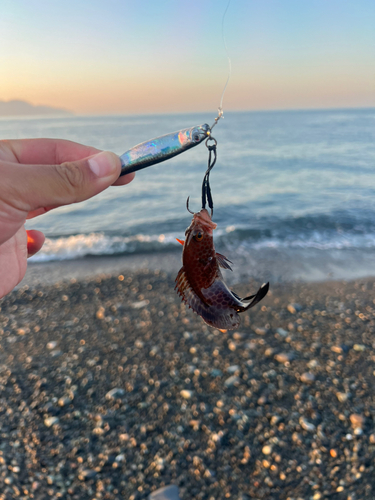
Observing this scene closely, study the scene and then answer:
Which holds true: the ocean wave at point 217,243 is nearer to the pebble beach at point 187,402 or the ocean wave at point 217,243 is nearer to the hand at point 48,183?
the pebble beach at point 187,402

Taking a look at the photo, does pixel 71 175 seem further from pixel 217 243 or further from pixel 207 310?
pixel 217 243

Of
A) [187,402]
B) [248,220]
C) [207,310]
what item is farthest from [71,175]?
[248,220]

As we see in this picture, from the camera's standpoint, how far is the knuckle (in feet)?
8.96

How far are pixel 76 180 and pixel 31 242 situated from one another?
2.57m

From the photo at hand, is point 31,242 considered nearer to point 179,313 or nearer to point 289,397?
point 179,313

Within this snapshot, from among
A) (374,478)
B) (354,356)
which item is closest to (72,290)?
(354,356)

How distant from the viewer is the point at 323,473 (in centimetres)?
462

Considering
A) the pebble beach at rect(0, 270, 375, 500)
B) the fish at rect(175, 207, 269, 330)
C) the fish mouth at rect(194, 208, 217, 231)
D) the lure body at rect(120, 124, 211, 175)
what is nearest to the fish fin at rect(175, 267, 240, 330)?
the fish at rect(175, 207, 269, 330)

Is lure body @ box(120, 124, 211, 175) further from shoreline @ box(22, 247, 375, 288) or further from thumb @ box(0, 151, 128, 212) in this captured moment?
shoreline @ box(22, 247, 375, 288)

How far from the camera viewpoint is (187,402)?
5.71 meters

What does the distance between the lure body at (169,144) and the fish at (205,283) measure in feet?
1.73

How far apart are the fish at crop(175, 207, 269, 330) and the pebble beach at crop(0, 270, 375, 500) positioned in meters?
3.11

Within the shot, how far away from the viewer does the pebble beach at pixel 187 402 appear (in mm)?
4664

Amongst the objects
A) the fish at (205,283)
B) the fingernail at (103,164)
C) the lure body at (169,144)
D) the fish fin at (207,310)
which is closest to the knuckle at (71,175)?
the fingernail at (103,164)
